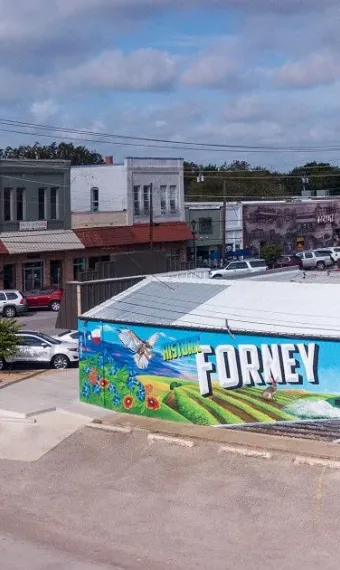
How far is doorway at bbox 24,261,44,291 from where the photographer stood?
182 feet

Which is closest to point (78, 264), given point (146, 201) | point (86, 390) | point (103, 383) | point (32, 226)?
point (32, 226)

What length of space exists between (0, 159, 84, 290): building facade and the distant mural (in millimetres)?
17365

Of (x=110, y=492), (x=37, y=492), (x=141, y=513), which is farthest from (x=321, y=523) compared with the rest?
(x=37, y=492)

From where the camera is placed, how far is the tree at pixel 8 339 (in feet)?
94.7

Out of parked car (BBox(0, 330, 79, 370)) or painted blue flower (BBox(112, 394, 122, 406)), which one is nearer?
painted blue flower (BBox(112, 394, 122, 406))

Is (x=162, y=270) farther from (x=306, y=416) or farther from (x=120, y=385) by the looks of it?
(x=306, y=416)

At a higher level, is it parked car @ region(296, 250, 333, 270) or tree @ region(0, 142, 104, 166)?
tree @ region(0, 142, 104, 166)

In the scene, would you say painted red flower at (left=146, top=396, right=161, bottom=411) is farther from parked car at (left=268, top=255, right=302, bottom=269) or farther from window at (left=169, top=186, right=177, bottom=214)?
window at (left=169, top=186, right=177, bottom=214)

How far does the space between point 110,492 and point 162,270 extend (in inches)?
666

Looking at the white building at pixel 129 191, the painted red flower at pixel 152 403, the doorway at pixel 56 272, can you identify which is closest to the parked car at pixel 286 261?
the white building at pixel 129 191

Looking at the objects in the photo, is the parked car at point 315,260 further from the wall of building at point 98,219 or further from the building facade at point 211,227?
the wall of building at point 98,219

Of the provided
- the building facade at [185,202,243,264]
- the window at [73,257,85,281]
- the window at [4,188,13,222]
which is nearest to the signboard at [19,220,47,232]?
the window at [4,188,13,222]

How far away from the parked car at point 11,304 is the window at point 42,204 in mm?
8835

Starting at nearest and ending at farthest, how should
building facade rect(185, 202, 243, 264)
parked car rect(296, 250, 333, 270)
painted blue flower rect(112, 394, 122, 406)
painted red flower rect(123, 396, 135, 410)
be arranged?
painted red flower rect(123, 396, 135, 410)
painted blue flower rect(112, 394, 122, 406)
parked car rect(296, 250, 333, 270)
building facade rect(185, 202, 243, 264)
